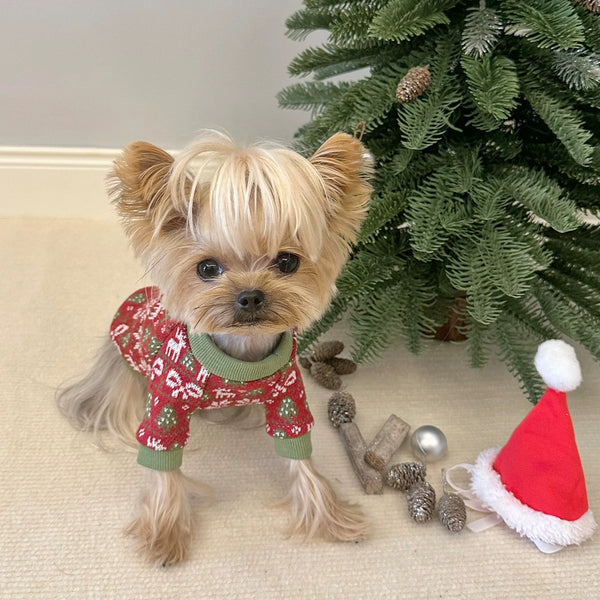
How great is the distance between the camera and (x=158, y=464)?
1009 millimetres

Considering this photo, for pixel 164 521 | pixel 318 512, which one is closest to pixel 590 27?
pixel 318 512

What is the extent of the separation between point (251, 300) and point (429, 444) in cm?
52

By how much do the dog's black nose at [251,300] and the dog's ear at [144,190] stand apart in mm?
142

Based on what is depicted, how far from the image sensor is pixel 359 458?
1.20 metres

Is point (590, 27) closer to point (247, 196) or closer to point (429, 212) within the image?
point (429, 212)

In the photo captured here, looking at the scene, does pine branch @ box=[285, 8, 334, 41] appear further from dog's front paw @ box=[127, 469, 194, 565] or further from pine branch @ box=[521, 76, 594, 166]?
dog's front paw @ box=[127, 469, 194, 565]

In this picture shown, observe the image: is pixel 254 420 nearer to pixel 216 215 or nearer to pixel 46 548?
pixel 46 548

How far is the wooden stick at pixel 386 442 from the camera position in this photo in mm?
1188

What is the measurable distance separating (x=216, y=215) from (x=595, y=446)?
903 mm

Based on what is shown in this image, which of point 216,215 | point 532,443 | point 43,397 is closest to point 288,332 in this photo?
point 216,215

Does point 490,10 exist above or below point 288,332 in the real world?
above

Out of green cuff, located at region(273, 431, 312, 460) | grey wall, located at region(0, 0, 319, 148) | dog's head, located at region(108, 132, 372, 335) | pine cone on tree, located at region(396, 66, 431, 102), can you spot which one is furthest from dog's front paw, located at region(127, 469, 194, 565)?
grey wall, located at region(0, 0, 319, 148)

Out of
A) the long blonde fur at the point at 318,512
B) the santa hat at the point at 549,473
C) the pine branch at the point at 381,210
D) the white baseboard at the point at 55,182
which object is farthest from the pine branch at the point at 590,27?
the white baseboard at the point at 55,182

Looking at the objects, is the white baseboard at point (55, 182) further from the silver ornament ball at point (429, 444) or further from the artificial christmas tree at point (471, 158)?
the silver ornament ball at point (429, 444)
